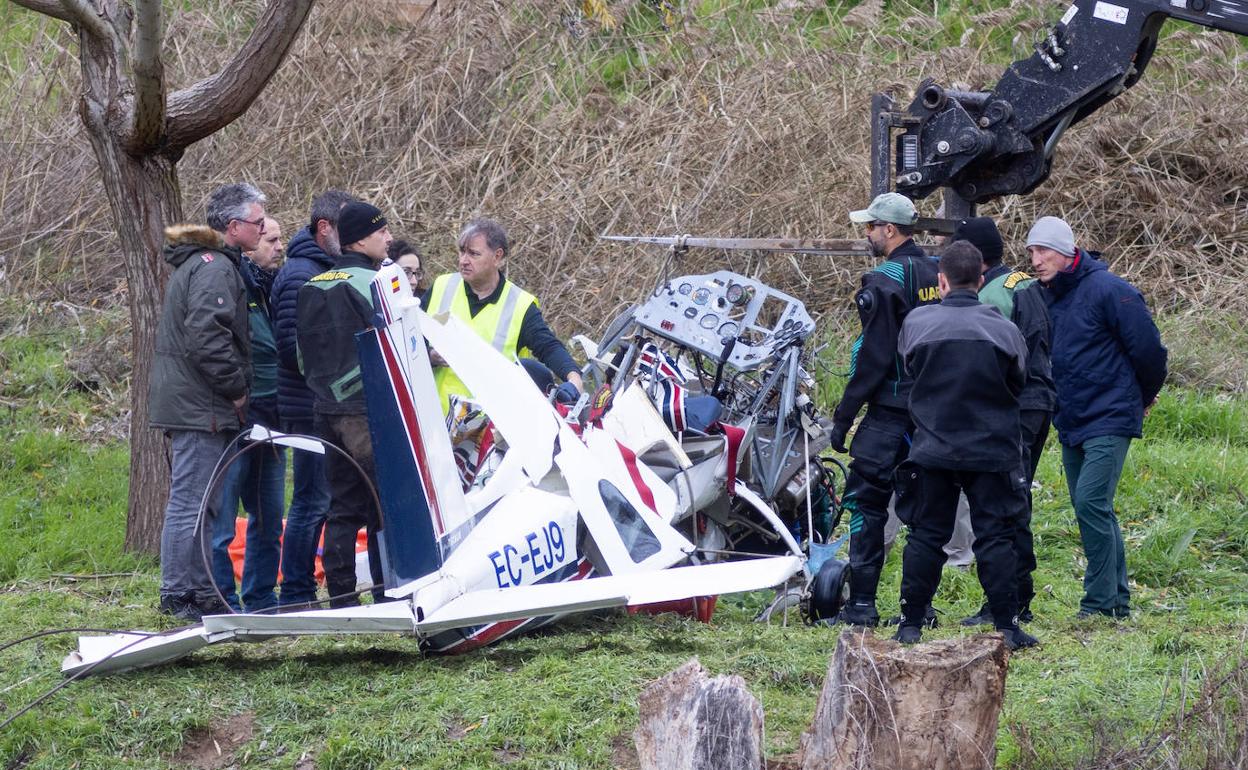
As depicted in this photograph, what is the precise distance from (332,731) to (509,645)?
1096 mm

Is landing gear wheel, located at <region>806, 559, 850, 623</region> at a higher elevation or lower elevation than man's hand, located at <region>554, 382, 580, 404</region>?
lower

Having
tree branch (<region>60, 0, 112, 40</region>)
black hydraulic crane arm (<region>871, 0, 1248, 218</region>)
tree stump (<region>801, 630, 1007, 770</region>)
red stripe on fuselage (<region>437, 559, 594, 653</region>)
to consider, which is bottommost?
red stripe on fuselage (<region>437, 559, 594, 653</region>)

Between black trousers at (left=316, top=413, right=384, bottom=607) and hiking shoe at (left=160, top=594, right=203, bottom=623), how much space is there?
2.52 ft

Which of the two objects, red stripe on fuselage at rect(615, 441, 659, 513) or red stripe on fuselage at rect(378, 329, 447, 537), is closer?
red stripe on fuselage at rect(378, 329, 447, 537)

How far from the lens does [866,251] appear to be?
277 inches

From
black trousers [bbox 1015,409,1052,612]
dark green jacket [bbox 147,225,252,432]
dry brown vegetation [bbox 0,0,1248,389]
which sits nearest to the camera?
black trousers [bbox 1015,409,1052,612]

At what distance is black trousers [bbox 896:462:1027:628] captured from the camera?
5496mm

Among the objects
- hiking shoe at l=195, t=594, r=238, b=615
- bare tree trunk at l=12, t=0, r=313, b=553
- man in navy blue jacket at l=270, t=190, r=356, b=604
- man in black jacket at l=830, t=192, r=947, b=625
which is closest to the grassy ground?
hiking shoe at l=195, t=594, r=238, b=615

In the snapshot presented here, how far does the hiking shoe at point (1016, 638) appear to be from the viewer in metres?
5.60

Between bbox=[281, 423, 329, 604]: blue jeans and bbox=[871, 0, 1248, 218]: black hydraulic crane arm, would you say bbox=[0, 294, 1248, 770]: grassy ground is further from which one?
bbox=[871, 0, 1248, 218]: black hydraulic crane arm

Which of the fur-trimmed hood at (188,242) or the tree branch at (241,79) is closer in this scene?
the fur-trimmed hood at (188,242)

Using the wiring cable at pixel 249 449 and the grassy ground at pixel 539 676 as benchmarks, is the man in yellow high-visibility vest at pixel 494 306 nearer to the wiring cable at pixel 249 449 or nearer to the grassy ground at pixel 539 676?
the wiring cable at pixel 249 449

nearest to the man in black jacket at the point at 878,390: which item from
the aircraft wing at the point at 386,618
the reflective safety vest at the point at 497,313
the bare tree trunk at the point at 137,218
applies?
the aircraft wing at the point at 386,618

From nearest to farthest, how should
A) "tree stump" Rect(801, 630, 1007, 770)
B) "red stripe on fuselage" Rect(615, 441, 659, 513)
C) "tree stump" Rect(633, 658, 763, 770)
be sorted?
"tree stump" Rect(633, 658, 763, 770) < "tree stump" Rect(801, 630, 1007, 770) < "red stripe on fuselage" Rect(615, 441, 659, 513)
